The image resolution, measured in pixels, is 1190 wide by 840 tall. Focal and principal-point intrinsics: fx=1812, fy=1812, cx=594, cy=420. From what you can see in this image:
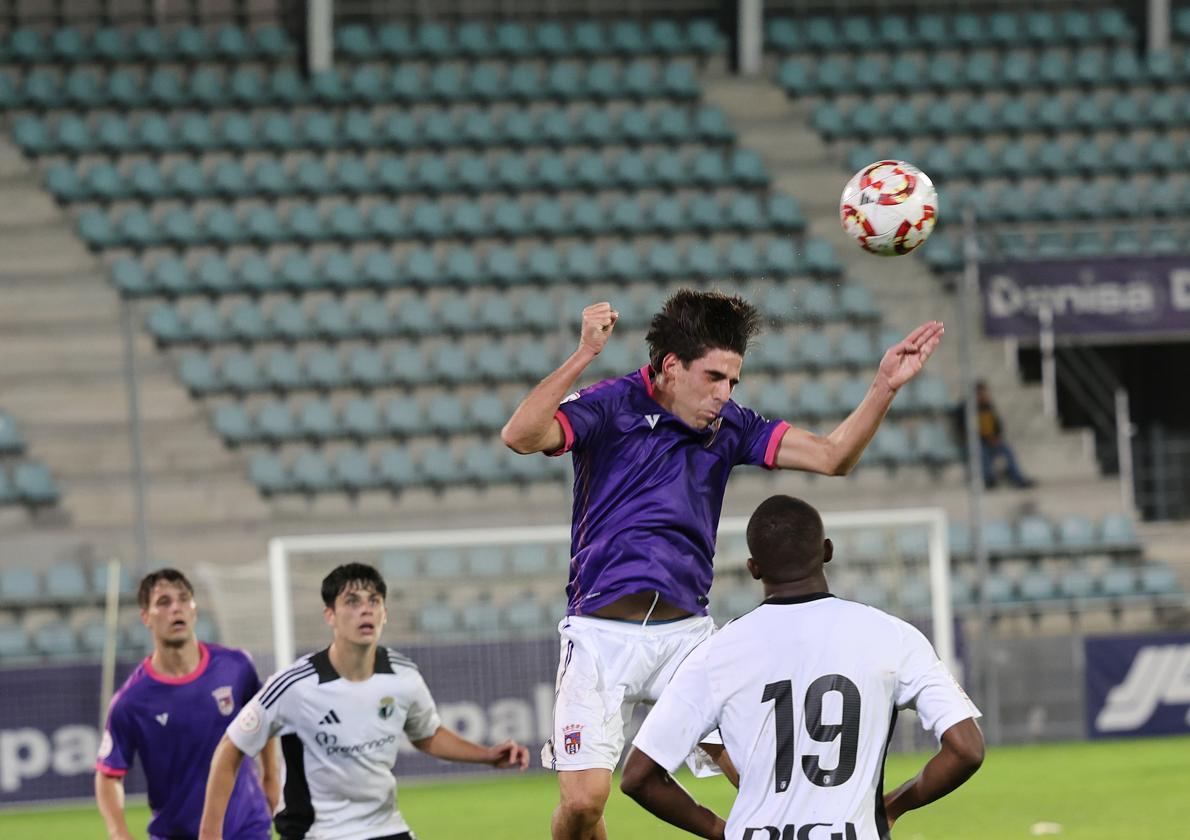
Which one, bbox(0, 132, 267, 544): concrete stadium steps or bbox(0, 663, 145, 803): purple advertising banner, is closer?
bbox(0, 663, 145, 803): purple advertising banner

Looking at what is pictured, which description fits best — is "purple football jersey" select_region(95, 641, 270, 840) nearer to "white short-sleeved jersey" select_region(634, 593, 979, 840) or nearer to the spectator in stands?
"white short-sleeved jersey" select_region(634, 593, 979, 840)

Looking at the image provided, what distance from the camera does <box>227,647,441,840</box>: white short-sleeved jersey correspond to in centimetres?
651

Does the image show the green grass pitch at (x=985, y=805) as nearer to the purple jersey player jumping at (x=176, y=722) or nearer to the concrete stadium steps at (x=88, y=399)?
the purple jersey player jumping at (x=176, y=722)

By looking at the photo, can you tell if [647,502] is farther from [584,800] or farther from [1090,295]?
[1090,295]

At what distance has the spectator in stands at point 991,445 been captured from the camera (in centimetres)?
1762

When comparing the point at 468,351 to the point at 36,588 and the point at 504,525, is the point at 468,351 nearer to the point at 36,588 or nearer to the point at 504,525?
the point at 504,525

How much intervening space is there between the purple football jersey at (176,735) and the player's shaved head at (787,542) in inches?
128

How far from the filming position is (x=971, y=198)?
2075cm

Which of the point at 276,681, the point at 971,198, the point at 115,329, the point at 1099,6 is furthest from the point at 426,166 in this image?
the point at 276,681

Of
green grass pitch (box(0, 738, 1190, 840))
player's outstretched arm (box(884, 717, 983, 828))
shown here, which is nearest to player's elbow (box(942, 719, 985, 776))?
player's outstretched arm (box(884, 717, 983, 828))

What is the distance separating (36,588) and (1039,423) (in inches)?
398

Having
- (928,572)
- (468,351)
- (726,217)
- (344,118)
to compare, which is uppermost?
(344,118)

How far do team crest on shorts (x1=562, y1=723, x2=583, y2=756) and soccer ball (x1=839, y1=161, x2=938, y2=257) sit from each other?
214cm

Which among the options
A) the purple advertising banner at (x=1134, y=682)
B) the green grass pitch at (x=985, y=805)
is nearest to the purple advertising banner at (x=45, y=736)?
the green grass pitch at (x=985, y=805)
